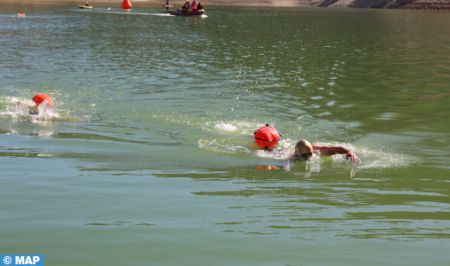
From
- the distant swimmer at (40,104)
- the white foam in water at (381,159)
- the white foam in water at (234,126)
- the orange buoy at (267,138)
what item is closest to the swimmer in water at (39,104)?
the distant swimmer at (40,104)

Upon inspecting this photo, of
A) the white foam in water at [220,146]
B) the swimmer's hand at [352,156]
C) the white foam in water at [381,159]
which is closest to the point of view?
the swimmer's hand at [352,156]

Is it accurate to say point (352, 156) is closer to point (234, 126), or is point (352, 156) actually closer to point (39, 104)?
point (234, 126)

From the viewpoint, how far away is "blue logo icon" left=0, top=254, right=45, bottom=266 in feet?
28.5

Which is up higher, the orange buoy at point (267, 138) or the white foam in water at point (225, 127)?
the orange buoy at point (267, 138)

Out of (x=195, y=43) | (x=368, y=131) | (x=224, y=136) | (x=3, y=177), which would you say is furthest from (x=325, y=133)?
(x=195, y=43)

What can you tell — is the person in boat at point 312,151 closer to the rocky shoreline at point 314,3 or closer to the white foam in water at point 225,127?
the white foam in water at point 225,127

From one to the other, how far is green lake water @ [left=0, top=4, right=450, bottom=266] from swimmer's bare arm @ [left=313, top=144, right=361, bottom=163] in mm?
353

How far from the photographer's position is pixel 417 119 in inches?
781

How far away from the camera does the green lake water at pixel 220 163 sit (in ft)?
32.2

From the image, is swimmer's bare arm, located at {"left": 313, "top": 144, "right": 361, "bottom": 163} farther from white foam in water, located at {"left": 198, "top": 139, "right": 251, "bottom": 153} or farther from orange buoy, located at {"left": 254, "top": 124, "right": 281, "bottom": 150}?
white foam in water, located at {"left": 198, "top": 139, "right": 251, "bottom": 153}

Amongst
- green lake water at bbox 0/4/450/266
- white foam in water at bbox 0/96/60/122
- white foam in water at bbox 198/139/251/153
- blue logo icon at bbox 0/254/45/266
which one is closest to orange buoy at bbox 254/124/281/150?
green lake water at bbox 0/4/450/266

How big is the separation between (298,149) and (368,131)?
4610 mm

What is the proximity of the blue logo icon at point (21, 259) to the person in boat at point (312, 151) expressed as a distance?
6.87 meters

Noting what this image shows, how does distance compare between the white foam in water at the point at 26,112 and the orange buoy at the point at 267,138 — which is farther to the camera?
the white foam in water at the point at 26,112
